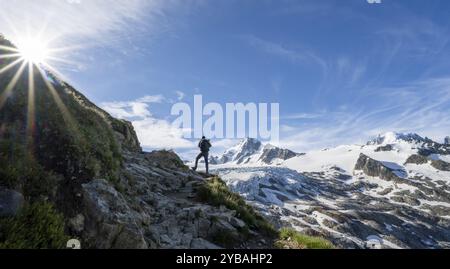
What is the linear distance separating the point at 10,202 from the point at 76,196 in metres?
2.10

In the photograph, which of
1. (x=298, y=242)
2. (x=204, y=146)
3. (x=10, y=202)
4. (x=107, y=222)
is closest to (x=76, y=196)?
(x=107, y=222)

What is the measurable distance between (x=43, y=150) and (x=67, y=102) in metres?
3.38

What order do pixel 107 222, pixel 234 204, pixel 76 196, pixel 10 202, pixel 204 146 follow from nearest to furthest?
pixel 10 202, pixel 107 222, pixel 76 196, pixel 234 204, pixel 204 146

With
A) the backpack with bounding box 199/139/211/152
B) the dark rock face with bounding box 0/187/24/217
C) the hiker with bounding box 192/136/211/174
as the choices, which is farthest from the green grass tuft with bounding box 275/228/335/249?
the backpack with bounding box 199/139/211/152

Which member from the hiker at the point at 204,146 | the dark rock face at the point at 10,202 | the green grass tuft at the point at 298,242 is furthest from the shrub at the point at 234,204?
the hiker at the point at 204,146

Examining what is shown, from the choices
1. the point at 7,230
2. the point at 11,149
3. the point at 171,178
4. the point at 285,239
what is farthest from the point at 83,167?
the point at 171,178

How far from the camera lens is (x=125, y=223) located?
1145cm

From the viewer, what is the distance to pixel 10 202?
934 cm

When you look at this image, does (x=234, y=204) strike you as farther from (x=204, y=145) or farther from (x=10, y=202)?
(x=204, y=145)

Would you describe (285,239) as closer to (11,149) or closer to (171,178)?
(171,178)

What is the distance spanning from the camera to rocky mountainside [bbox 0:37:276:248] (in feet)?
31.8

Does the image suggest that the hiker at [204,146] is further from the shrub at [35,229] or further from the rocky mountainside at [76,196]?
the shrub at [35,229]

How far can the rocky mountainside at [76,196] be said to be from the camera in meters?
9.70

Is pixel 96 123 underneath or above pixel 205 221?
above
